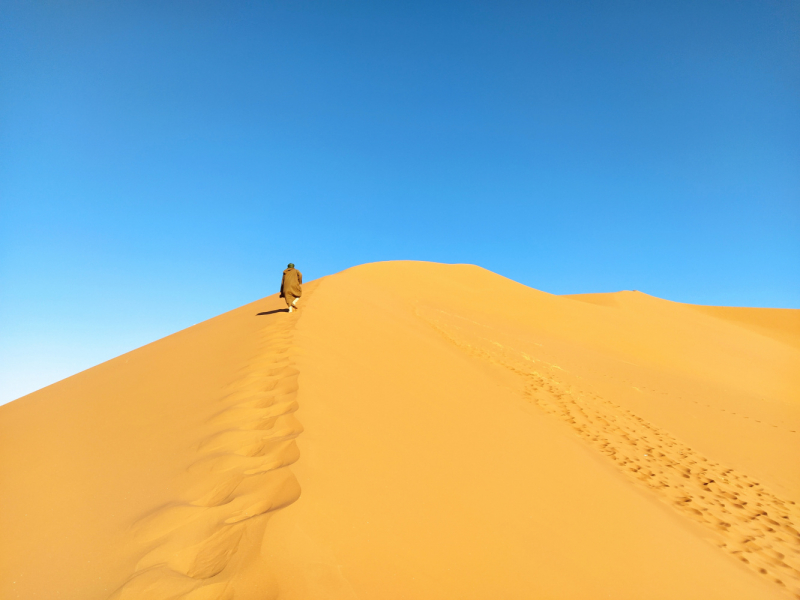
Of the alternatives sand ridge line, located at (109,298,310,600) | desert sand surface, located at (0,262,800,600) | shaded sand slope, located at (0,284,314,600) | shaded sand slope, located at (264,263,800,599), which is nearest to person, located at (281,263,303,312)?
shaded sand slope, located at (264,263,800,599)

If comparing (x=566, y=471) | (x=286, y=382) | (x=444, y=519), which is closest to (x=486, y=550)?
(x=444, y=519)

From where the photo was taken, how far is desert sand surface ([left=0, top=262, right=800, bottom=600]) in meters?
2.22

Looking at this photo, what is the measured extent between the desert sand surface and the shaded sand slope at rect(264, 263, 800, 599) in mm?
24

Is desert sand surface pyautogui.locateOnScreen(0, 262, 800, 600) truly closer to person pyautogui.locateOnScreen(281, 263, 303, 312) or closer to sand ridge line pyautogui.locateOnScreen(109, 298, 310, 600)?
sand ridge line pyautogui.locateOnScreen(109, 298, 310, 600)

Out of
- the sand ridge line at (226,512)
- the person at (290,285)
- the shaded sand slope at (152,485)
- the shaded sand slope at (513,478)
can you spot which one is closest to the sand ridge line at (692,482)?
the shaded sand slope at (513,478)

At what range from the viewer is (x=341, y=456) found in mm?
3203

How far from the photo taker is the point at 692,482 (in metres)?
5.68

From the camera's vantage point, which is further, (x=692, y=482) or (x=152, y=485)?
(x=692, y=482)

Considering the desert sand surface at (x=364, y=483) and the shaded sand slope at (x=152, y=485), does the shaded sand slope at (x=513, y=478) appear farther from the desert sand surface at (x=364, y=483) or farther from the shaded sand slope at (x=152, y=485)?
the shaded sand slope at (x=152, y=485)

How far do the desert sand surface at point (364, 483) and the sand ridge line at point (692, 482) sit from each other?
4cm

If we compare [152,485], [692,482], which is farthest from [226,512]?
[692,482]

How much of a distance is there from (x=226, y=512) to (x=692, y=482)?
6.39m

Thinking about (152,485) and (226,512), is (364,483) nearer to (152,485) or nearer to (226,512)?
(226,512)

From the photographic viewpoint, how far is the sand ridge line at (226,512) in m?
1.95
